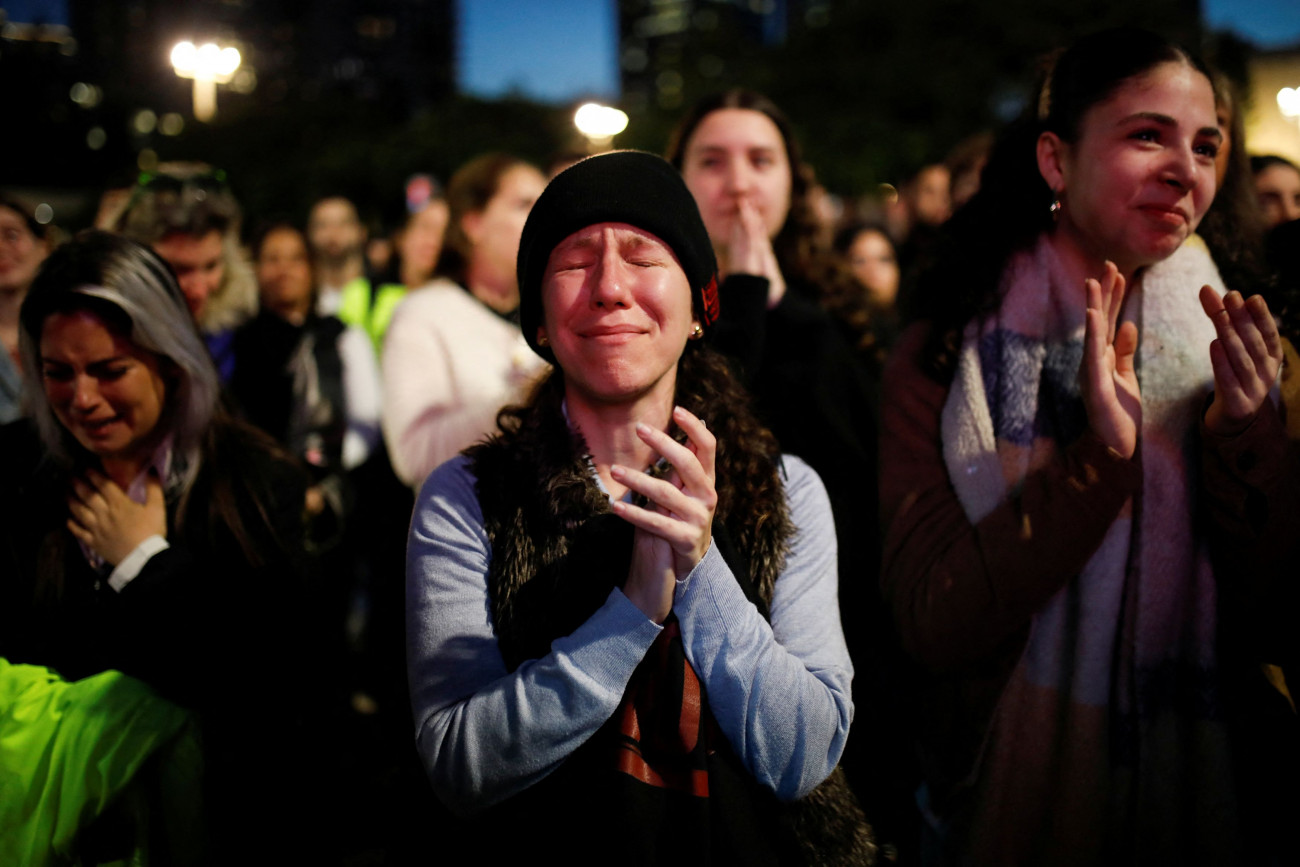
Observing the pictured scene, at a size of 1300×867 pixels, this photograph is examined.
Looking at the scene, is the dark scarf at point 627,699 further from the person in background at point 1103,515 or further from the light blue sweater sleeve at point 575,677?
the person in background at point 1103,515

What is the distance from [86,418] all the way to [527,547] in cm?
127

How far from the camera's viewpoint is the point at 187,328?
2375 mm

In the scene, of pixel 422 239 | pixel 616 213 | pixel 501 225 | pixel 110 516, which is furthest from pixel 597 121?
pixel 616 213

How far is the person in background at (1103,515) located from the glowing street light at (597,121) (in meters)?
4.20

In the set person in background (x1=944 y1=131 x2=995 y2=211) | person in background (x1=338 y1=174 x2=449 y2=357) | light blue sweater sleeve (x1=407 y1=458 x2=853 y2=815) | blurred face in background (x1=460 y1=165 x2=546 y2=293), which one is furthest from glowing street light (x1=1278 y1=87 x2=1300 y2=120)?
person in background (x1=338 y1=174 x2=449 y2=357)

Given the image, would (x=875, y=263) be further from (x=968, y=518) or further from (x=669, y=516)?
(x=669, y=516)

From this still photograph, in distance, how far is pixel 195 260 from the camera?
11.4 ft

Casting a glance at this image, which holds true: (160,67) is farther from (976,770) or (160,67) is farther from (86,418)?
(976,770)

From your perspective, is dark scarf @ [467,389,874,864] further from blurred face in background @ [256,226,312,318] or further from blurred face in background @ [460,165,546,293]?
blurred face in background @ [256,226,312,318]

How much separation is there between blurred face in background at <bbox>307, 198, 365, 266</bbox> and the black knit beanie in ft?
18.4

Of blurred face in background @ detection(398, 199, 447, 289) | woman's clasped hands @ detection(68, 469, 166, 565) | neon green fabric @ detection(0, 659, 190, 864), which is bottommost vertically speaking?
neon green fabric @ detection(0, 659, 190, 864)

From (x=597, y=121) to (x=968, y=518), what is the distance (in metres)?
4.87

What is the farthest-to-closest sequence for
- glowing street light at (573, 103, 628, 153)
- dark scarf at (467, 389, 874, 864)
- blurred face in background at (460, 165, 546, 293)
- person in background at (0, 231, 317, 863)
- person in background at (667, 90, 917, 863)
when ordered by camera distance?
glowing street light at (573, 103, 628, 153)
blurred face in background at (460, 165, 546, 293)
person in background at (667, 90, 917, 863)
person in background at (0, 231, 317, 863)
dark scarf at (467, 389, 874, 864)

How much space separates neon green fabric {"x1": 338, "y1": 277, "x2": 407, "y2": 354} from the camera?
20.1 ft
